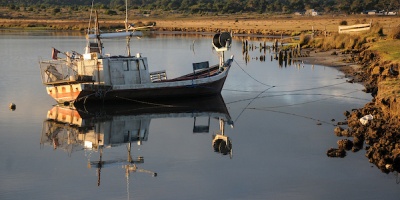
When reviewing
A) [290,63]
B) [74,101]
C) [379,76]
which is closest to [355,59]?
[290,63]

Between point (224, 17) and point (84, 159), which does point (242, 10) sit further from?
point (84, 159)

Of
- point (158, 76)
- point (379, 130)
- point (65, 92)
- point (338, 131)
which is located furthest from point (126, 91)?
point (379, 130)

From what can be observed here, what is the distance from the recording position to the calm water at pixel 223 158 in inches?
776

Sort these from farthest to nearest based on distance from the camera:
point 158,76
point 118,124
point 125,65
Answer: point 158,76, point 125,65, point 118,124

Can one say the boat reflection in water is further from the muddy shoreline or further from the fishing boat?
the muddy shoreline

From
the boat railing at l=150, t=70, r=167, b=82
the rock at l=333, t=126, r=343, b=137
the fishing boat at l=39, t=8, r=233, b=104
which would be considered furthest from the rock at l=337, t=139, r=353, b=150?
the boat railing at l=150, t=70, r=167, b=82

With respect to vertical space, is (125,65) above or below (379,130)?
above

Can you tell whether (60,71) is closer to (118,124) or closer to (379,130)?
(118,124)

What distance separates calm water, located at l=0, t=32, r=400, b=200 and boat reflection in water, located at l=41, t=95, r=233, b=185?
12.0 inches

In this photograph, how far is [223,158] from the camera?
925 inches

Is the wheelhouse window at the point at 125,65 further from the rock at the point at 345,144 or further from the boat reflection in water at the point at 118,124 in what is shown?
the rock at the point at 345,144

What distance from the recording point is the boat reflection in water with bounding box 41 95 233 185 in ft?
83.8

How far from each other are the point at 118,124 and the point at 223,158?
7604mm

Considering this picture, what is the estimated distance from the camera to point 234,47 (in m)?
73.9
